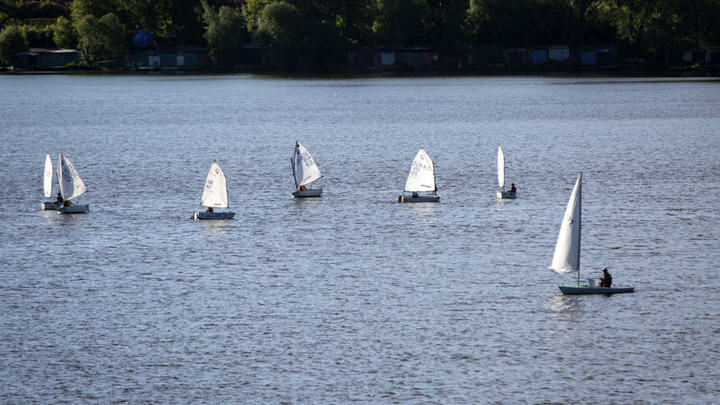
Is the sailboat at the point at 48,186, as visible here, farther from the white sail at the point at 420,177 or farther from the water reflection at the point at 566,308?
the water reflection at the point at 566,308

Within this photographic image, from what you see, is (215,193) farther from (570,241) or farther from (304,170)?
(570,241)

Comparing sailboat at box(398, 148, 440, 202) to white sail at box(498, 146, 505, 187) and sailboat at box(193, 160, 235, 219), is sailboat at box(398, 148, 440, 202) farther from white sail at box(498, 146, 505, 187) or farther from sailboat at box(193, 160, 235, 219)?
sailboat at box(193, 160, 235, 219)

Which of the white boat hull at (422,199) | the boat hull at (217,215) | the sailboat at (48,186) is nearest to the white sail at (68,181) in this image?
the sailboat at (48,186)

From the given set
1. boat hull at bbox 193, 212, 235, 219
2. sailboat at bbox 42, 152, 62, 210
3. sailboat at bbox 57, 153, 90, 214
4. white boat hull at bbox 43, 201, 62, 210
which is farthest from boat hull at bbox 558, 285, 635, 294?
sailboat at bbox 42, 152, 62, 210

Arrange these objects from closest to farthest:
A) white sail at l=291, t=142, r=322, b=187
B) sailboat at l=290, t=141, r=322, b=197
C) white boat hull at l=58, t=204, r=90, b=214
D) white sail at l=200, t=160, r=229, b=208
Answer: white sail at l=200, t=160, r=229, b=208, white boat hull at l=58, t=204, r=90, b=214, sailboat at l=290, t=141, r=322, b=197, white sail at l=291, t=142, r=322, b=187

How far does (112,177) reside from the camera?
255 feet

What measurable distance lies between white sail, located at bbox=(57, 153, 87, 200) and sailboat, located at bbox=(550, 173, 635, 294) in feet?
127

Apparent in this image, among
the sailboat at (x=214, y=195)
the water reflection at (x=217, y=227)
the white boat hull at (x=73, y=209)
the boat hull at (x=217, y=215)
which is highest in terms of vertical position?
the sailboat at (x=214, y=195)

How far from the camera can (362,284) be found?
138 feet

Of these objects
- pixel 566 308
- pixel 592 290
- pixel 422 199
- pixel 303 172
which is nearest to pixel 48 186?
pixel 303 172

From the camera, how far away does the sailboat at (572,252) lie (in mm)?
39250

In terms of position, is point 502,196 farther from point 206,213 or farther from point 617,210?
point 206,213

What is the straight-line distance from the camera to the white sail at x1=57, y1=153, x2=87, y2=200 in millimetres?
61875

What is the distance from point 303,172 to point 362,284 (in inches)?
1034
